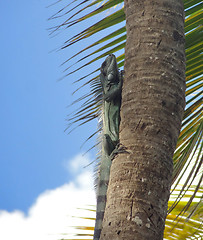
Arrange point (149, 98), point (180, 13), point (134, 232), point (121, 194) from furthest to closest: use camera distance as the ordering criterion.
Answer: point (180, 13)
point (149, 98)
point (121, 194)
point (134, 232)

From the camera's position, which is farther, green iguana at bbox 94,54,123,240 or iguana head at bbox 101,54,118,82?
iguana head at bbox 101,54,118,82

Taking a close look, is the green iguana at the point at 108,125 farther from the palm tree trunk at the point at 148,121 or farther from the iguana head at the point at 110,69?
the palm tree trunk at the point at 148,121

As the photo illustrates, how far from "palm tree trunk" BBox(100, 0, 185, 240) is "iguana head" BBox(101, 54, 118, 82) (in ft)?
1.99

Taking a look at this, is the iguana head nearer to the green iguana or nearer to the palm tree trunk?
the green iguana

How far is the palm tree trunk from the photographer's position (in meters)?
2.08

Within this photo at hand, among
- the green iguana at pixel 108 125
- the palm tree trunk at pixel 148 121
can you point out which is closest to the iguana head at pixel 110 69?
the green iguana at pixel 108 125

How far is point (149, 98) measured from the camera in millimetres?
2363

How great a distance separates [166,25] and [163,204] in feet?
3.48

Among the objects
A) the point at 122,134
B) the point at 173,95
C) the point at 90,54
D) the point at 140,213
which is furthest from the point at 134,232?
the point at 90,54

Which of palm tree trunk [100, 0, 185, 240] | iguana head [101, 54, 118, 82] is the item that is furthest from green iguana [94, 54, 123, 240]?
palm tree trunk [100, 0, 185, 240]

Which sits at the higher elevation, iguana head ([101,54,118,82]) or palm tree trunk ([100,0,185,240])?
iguana head ([101,54,118,82])

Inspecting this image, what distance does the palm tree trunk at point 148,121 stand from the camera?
6.83 ft

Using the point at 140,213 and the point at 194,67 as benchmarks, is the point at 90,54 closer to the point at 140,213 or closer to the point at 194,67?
the point at 194,67

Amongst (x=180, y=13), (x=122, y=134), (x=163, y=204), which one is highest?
(x=180, y=13)
